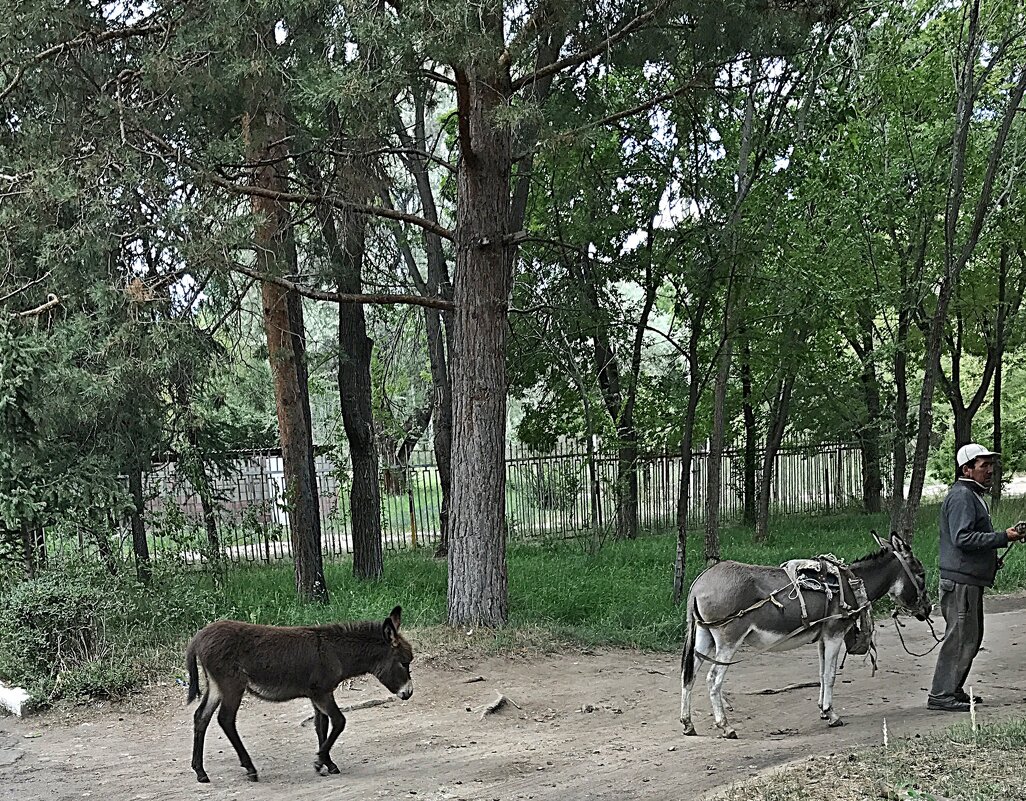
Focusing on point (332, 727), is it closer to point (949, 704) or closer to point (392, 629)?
point (392, 629)

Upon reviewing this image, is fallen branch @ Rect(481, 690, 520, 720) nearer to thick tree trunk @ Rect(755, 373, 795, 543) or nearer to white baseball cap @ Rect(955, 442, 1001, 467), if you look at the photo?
white baseball cap @ Rect(955, 442, 1001, 467)

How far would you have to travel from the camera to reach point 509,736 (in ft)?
27.5

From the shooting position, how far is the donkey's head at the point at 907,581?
8.74 metres

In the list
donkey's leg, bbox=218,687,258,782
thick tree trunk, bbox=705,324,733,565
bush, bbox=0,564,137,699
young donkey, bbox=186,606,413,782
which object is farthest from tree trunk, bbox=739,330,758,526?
donkey's leg, bbox=218,687,258,782

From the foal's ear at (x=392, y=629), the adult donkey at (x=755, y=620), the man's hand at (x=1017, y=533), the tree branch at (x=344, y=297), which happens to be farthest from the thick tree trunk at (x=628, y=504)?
the foal's ear at (x=392, y=629)

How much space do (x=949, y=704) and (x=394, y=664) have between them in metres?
4.68

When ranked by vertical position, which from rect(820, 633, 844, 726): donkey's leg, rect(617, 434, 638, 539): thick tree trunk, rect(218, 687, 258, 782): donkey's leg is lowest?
rect(617, 434, 638, 539): thick tree trunk

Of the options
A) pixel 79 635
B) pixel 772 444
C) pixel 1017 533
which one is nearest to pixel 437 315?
pixel 772 444

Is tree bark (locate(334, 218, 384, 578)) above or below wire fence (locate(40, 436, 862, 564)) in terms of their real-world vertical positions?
above

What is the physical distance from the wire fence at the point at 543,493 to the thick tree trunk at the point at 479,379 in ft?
16.5

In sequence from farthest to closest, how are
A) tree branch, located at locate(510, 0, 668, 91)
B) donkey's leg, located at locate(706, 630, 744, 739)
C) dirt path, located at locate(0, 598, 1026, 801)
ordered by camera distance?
tree branch, located at locate(510, 0, 668, 91)
donkey's leg, located at locate(706, 630, 744, 739)
dirt path, located at locate(0, 598, 1026, 801)

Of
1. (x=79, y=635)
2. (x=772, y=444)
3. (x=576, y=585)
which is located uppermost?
(x=79, y=635)

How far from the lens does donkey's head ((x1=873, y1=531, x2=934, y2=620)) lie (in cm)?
874

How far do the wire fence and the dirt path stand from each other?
22.5 feet
